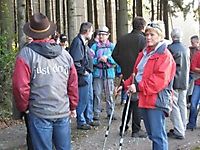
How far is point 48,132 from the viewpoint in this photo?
18.6 ft

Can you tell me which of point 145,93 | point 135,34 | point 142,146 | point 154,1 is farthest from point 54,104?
point 154,1

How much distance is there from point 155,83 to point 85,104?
12.0 ft

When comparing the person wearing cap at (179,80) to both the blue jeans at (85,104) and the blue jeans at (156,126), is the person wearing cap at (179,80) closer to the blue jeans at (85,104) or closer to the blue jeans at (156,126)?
the blue jeans at (85,104)

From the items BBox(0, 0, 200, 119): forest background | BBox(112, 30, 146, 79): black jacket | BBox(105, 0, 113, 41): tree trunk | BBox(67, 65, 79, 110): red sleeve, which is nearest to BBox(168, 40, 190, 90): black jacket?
BBox(112, 30, 146, 79): black jacket

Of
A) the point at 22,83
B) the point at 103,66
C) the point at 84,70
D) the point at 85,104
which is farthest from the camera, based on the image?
the point at 103,66

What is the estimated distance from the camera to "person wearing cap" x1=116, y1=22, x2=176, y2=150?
6.48m

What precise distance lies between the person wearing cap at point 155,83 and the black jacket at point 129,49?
7.77 ft

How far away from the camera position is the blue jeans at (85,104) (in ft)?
32.4

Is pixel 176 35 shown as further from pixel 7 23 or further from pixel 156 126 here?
pixel 7 23

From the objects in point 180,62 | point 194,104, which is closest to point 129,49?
point 180,62

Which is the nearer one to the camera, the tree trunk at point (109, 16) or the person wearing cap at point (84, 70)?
the person wearing cap at point (84, 70)

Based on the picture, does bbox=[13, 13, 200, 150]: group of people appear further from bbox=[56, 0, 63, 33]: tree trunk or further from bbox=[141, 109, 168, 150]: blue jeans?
bbox=[56, 0, 63, 33]: tree trunk

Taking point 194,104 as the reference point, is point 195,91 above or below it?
above

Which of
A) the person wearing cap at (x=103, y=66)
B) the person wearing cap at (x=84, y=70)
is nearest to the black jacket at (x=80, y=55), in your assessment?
the person wearing cap at (x=84, y=70)
